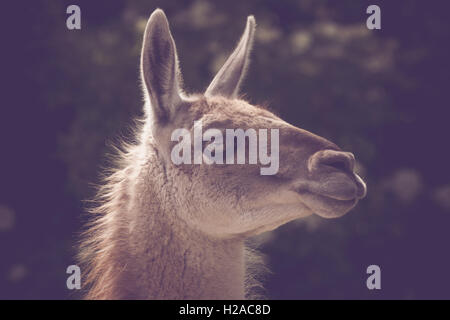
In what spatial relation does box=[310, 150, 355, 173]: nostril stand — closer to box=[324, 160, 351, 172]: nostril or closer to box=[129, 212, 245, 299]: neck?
box=[324, 160, 351, 172]: nostril

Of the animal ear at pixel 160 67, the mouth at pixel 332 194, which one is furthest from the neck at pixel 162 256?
the mouth at pixel 332 194

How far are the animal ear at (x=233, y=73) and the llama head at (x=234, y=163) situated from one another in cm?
43

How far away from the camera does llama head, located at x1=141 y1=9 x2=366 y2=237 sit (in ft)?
11.2

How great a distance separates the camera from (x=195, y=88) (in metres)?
9.83

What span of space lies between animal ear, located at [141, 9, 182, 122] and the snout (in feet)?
2.58

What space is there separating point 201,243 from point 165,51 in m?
0.88

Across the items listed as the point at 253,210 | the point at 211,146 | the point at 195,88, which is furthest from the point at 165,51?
the point at 195,88

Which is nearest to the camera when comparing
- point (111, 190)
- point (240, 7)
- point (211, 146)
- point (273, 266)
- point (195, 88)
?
point (211, 146)

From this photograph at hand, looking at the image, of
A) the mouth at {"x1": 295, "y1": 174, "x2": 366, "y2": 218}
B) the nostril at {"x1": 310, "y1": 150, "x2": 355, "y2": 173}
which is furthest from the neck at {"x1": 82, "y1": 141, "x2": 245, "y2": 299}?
the nostril at {"x1": 310, "y1": 150, "x2": 355, "y2": 173}

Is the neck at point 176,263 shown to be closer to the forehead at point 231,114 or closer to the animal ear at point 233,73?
the forehead at point 231,114

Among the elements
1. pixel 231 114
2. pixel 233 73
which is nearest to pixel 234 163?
pixel 231 114

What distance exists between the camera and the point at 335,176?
11.0 feet

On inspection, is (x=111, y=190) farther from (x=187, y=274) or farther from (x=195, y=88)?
(x=195, y=88)

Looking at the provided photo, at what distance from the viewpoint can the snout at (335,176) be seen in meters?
3.36
